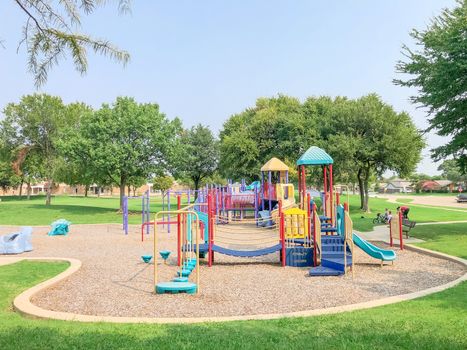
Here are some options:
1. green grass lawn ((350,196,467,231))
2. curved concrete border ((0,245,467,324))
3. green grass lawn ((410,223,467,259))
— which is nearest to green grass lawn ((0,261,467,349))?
curved concrete border ((0,245,467,324))

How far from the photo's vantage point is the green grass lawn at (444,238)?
1438 cm

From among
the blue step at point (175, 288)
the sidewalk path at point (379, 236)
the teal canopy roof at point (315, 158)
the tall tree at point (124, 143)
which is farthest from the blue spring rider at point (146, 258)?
the tall tree at point (124, 143)

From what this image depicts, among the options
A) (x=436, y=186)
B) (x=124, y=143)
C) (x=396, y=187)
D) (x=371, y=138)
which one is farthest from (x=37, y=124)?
(x=396, y=187)

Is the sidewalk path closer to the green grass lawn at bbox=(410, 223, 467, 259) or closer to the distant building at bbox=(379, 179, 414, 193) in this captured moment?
the green grass lawn at bbox=(410, 223, 467, 259)

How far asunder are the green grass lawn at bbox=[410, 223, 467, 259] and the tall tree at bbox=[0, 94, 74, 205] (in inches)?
1660

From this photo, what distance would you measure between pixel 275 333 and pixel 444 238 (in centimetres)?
1462

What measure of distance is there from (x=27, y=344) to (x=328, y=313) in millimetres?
4457

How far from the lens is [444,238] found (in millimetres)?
17781

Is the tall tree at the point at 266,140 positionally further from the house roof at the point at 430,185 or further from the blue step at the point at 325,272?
the house roof at the point at 430,185

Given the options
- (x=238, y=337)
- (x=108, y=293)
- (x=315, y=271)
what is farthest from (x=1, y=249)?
(x=238, y=337)

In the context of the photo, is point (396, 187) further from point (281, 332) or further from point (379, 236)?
point (281, 332)

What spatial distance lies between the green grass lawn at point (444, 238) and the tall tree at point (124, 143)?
24.1 metres

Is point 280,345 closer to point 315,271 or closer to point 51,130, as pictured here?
point 315,271

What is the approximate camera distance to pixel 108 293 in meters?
8.98
